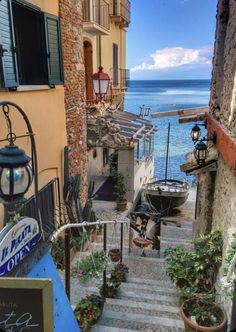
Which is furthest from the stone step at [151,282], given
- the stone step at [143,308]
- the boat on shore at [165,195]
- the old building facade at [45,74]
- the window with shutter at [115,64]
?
the window with shutter at [115,64]

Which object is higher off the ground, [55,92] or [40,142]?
[55,92]

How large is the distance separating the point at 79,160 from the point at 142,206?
6.72 meters

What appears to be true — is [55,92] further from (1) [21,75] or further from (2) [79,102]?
(2) [79,102]

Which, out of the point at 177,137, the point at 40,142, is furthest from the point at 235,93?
the point at 177,137

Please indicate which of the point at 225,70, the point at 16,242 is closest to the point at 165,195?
the point at 225,70

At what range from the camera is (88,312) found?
16.1ft

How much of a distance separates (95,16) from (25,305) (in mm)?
12738

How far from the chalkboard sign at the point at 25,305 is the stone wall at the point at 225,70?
153 inches

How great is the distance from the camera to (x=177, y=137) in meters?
46.2

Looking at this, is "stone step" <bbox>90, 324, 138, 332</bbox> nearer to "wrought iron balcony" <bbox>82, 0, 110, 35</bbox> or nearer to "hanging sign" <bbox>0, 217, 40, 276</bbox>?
"hanging sign" <bbox>0, 217, 40, 276</bbox>

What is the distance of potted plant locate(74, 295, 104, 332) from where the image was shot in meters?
4.79

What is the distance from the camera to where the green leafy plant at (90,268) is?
525 cm

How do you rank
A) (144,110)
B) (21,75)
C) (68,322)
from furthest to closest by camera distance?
(144,110), (21,75), (68,322)

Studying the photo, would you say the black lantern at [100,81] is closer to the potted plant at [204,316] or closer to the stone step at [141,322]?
the stone step at [141,322]
